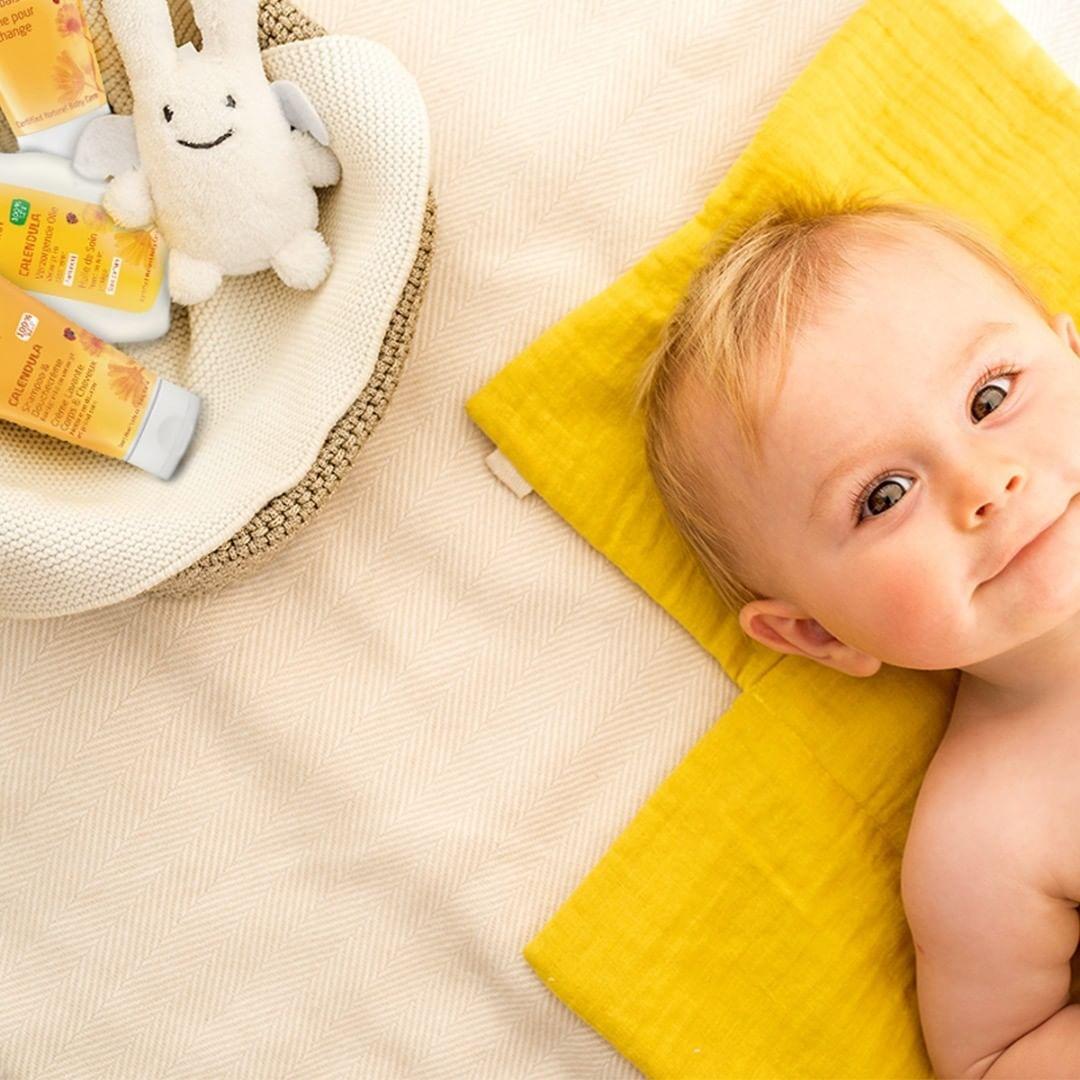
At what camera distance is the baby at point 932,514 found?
1.05 meters

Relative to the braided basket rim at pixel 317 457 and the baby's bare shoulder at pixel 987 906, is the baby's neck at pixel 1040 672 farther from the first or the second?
the braided basket rim at pixel 317 457

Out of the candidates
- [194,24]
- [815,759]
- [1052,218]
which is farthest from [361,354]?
[1052,218]

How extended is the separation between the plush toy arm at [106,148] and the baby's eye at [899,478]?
762 millimetres

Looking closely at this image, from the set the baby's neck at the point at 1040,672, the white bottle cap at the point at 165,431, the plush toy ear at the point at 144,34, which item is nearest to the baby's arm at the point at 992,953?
the baby's neck at the point at 1040,672

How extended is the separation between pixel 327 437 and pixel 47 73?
1.43ft

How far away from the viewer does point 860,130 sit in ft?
4.26

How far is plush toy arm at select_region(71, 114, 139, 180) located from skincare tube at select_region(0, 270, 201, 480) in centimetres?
14

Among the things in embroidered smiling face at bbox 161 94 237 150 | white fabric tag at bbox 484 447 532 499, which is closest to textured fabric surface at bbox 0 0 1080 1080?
white fabric tag at bbox 484 447 532 499

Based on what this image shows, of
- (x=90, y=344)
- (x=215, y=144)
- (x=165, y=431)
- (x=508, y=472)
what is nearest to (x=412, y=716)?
(x=508, y=472)

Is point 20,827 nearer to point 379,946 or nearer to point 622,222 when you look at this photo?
point 379,946

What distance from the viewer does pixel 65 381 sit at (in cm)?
116

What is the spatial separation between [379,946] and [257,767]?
0.22m

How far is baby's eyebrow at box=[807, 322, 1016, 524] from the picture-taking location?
3.47ft

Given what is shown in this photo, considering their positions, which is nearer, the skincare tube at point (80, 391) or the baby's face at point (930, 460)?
the baby's face at point (930, 460)
